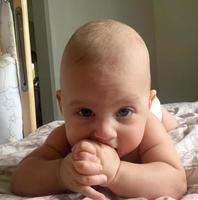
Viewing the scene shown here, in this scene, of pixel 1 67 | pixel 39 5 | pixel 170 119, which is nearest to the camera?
pixel 170 119

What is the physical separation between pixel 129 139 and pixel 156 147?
0.08 meters

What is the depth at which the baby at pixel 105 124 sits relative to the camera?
57cm

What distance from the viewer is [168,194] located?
0.62m

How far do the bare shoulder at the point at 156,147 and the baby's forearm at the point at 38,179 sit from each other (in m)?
0.15

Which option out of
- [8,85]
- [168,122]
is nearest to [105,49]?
[168,122]

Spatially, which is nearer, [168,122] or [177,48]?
[168,122]

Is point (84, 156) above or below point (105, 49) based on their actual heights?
below

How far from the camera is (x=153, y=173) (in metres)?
0.61

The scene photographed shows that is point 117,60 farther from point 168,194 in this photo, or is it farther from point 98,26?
point 168,194

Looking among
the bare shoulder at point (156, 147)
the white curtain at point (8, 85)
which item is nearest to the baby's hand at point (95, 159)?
the bare shoulder at point (156, 147)

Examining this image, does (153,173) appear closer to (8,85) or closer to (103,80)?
(103,80)

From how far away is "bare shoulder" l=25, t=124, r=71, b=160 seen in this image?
2.37 feet

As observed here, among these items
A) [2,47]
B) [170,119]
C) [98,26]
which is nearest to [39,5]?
[2,47]

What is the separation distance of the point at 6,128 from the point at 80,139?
2.37ft
